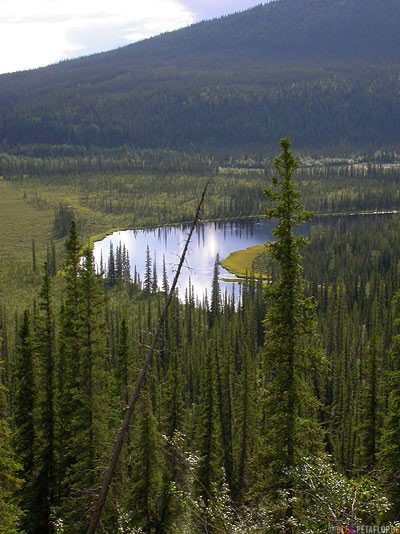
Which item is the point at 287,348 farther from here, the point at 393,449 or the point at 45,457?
the point at 45,457

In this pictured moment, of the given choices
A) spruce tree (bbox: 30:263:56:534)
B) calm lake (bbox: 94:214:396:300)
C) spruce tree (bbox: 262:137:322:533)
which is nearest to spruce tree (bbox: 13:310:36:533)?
spruce tree (bbox: 30:263:56:534)

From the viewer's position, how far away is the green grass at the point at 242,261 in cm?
11919

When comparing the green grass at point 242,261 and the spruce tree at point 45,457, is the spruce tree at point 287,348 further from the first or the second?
the green grass at point 242,261

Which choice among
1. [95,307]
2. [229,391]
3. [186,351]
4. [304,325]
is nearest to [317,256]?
[186,351]

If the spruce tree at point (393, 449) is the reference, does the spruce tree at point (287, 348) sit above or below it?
above

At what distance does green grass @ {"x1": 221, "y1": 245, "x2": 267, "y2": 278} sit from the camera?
11919 centimetres

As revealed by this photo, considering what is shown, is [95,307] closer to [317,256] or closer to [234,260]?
[317,256]

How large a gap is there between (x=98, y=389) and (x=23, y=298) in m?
68.1

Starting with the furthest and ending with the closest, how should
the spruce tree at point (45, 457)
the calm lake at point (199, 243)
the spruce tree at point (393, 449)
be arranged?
1. the calm lake at point (199, 243)
2. the spruce tree at point (45, 457)
3. the spruce tree at point (393, 449)

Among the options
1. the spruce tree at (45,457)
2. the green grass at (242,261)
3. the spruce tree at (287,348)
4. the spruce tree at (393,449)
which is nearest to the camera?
the spruce tree at (287,348)

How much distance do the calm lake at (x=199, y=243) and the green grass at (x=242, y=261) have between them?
5.94 ft

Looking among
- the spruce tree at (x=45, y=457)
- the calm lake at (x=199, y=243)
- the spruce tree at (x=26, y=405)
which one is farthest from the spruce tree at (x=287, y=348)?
the calm lake at (x=199, y=243)

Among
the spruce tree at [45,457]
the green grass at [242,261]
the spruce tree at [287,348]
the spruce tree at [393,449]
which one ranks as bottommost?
the green grass at [242,261]

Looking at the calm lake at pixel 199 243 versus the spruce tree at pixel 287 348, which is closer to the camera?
the spruce tree at pixel 287 348
